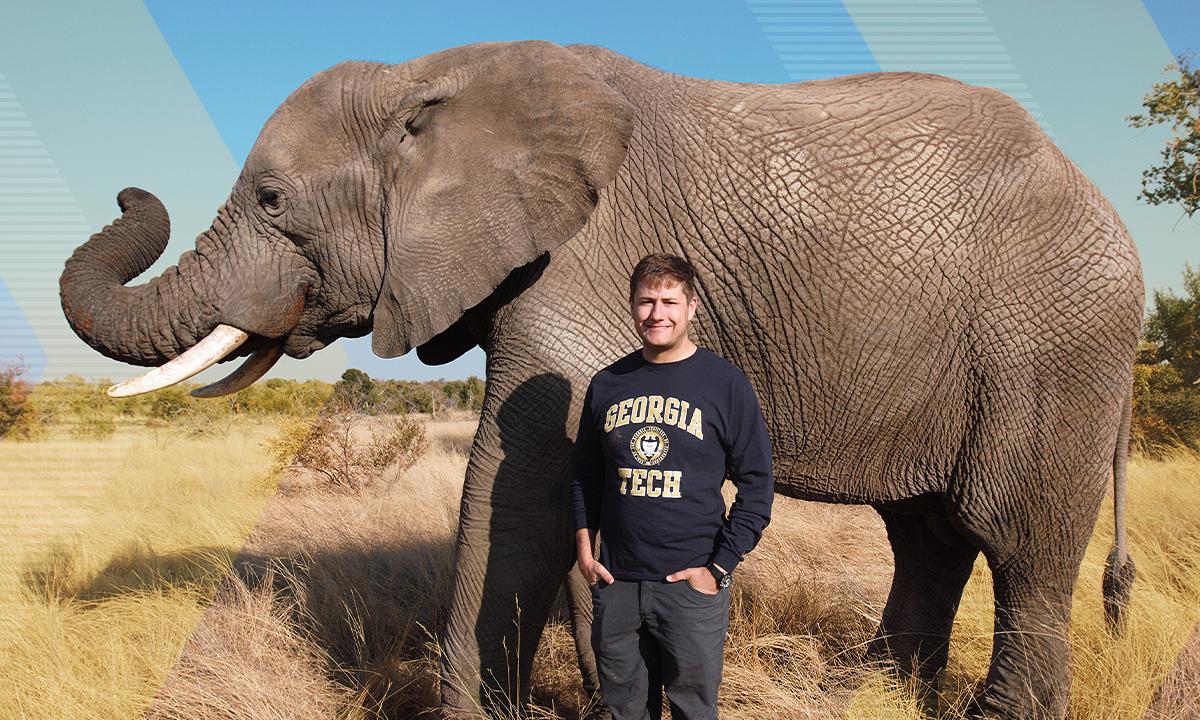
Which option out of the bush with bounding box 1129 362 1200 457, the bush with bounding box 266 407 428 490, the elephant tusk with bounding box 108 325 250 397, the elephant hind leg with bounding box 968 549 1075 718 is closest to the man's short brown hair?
the elephant tusk with bounding box 108 325 250 397

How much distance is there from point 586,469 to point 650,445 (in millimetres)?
311

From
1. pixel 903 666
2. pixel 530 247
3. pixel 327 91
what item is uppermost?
pixel 327 91

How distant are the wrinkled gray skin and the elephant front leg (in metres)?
0.01

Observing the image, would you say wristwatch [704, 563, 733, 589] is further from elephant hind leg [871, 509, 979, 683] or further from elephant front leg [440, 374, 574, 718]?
elephant hind leg [871, 509, 979, 683]

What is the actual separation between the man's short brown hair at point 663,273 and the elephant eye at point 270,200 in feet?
5.89

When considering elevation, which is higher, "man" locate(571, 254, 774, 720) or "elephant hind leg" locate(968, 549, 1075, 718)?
"man" locate(571, 254, 774, 720)

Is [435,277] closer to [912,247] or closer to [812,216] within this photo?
[812,216]

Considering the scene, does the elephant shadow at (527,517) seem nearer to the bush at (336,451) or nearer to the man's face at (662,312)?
the man's face at (662,312)

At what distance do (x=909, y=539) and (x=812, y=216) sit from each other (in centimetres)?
240

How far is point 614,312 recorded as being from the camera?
3.43m

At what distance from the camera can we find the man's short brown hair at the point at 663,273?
8.74ft

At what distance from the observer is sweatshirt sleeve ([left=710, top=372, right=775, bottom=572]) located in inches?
101

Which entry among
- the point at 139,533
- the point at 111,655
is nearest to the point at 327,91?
the point at 111,655

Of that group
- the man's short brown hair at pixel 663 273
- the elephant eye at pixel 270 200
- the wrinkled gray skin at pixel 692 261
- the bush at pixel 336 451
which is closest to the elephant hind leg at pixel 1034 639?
the wrinkled gray skin at pixel 692 261
